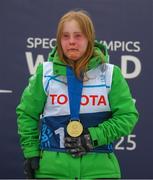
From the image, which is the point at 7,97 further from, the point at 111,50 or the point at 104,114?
the point at 104,114

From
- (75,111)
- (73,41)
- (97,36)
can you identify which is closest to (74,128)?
(75,111)

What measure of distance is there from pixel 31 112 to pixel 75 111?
205mm

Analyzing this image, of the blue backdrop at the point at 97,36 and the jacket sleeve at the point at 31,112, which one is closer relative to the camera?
the jacket sleeve at the point at 31,112

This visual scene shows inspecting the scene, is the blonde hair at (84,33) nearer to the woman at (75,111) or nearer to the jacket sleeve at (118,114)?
the woman at (75,111)

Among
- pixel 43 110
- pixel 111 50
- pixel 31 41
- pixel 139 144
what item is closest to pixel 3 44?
pixel 31 41

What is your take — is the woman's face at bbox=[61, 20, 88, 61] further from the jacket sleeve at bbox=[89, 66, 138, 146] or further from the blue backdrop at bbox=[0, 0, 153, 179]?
the blue backdrop at bbox=[0, 0, 153, 179]

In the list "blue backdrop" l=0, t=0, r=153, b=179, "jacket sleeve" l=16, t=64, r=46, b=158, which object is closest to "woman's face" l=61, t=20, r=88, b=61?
"jacket sleeve" l=16, t=64, r=46, b=158

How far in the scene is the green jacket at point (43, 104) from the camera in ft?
7.54

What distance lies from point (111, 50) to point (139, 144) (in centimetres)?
71

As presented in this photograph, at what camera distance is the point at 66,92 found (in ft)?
7.51

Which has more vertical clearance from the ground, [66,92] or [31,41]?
[31,41]

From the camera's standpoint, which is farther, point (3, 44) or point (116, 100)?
point (3, 44)

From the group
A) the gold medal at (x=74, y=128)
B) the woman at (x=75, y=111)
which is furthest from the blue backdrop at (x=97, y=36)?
the gold medal at (x=74, y=128)

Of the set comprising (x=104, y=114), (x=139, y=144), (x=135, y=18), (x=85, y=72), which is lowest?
(x=139, y=144)
